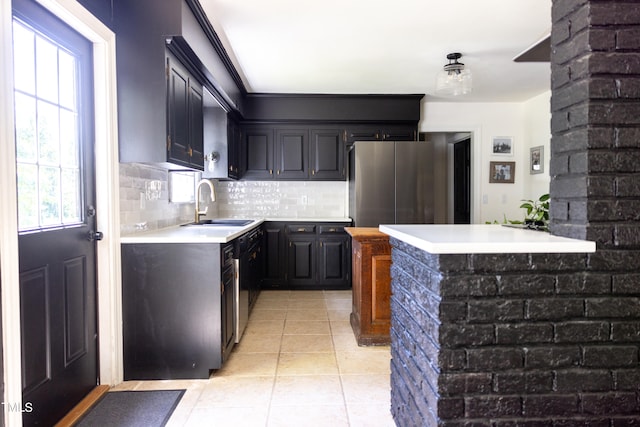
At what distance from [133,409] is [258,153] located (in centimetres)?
324

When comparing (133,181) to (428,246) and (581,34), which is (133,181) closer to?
(428,246)

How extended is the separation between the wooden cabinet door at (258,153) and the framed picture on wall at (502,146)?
288 centimetres

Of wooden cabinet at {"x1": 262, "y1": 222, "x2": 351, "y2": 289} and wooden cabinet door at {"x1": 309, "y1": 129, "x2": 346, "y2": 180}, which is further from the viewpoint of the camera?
wooden cabinet door at {"x1": 309, "y1": 129, "x2": 346, "y2": 180}

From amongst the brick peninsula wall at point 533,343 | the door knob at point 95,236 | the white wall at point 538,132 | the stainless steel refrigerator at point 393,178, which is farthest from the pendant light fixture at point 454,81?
the door knob at point 95,236

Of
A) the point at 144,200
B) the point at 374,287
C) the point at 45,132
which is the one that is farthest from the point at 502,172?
the point at 45,132

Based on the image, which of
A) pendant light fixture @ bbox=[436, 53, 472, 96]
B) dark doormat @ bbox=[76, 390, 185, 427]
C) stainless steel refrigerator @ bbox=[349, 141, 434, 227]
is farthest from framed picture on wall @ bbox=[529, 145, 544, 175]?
dark doormat @ bbox=[76, 390, 185, 427]

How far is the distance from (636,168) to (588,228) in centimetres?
25

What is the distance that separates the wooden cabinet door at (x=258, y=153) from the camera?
462 centimetres

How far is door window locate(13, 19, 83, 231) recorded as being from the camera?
1.61 metres

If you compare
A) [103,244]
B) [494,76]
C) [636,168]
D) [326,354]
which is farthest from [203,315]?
[494,76]

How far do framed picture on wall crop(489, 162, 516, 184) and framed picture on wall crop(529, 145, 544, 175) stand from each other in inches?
8.5

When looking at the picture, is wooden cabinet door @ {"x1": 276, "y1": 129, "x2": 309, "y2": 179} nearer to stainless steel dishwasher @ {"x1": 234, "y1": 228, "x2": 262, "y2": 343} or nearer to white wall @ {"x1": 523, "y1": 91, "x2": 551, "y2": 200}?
stainless steel dishwasher @ {"x1": 234, "y1": 228, "x2": 262, "y2": 343}

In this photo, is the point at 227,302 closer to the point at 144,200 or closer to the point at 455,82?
the point at 144,200

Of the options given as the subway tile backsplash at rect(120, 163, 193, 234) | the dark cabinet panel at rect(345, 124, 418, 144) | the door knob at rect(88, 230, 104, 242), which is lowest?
the door knob at rect(88, 230, 104, 242)
